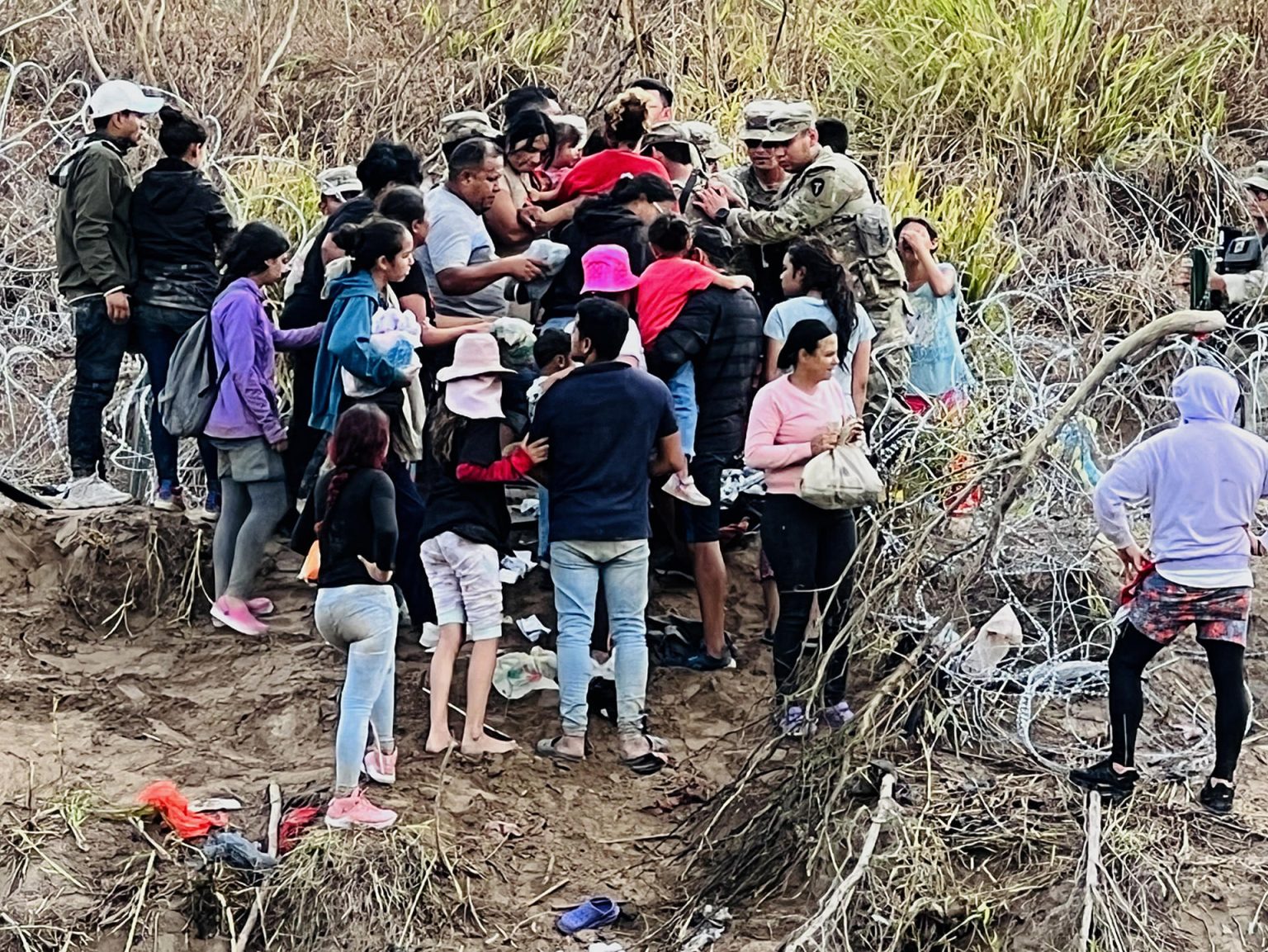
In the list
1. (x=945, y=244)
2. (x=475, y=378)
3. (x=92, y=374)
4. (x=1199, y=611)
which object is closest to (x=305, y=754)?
(x=475, y=378)

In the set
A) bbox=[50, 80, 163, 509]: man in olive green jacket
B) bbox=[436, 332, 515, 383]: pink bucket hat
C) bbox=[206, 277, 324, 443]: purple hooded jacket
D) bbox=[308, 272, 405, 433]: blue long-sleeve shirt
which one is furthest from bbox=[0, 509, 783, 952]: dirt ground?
bbox=[436, 332, 515, 383]: pink bucket hat

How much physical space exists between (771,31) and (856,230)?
176 inches

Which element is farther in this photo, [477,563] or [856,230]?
[856,230]

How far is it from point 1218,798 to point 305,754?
3.29 meters

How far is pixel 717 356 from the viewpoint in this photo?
7215mm

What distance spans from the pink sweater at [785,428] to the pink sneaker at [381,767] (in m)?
1.63

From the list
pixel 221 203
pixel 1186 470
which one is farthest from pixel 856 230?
pixel 221 203

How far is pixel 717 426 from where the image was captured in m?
7.27

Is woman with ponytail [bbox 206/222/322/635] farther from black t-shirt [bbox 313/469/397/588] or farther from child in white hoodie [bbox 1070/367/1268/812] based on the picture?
child in white hoodie [bbox 1070/367/1268/812]

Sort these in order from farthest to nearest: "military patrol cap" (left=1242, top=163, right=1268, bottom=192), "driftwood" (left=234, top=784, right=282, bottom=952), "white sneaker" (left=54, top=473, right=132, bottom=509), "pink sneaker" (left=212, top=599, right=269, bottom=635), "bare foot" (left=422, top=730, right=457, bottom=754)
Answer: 1. "white sneaker" (left=54, top=473, right=132, bottom=509)
2. "military patrol cap" (left=1242, top=163, right=1268, bottom=192)
3. "pink sneaker" (left=212, top=599, right=269, bottom=635)
4. "bare foot" (left=422, top=730, right=457, bottom=754)
5. "driftwood" (left=234, top=784, right=282, bottom=952)

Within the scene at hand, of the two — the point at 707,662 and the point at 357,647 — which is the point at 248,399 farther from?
the point at 707,662

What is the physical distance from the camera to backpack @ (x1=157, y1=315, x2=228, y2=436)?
7.37 meters

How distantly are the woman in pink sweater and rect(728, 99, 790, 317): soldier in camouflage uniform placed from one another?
101 centimetres

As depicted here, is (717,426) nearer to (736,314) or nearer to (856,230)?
(736,314)
